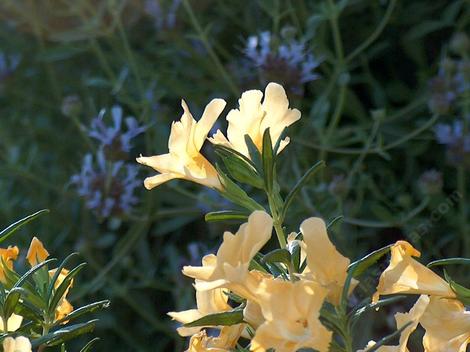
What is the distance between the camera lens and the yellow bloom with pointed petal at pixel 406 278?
611mm

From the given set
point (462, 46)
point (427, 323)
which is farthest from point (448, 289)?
point (462, 46)

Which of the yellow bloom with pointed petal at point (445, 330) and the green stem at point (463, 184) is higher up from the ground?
the yellow bloom with pointed petal at point (445, 330)

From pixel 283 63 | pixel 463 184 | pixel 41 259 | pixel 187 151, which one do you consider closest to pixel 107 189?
pixel 283 63

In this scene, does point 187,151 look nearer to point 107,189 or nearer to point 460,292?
point 460,292

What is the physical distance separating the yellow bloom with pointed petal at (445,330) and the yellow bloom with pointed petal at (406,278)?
0.04 feet

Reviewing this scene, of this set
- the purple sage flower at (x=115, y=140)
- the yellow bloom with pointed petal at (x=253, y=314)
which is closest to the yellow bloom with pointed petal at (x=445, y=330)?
the yellow bloom with pointed petal at (x=253, y=314)

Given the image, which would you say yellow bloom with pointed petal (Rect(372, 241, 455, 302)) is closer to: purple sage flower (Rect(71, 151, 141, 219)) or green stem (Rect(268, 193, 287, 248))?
green stem (Rect(268, 193, 287, 248))

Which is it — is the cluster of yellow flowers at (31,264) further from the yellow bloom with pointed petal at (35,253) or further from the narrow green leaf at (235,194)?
the narrow green leaf at (235,194)

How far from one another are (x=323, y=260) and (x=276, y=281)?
44mm

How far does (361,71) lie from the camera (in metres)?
2.51

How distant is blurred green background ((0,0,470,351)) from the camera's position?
6.22 ft

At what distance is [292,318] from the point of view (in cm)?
54

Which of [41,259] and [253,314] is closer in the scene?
[253,314]

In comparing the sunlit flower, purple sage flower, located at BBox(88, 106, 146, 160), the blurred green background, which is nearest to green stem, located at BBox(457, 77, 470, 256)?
the blurred green background
